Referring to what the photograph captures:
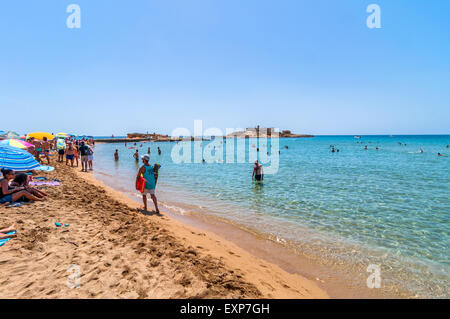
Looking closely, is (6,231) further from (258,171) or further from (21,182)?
(258,171)

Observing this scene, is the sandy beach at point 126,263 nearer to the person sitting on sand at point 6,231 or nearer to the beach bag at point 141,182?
the person sitting on sand at point 6,231

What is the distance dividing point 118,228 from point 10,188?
4.35 meters

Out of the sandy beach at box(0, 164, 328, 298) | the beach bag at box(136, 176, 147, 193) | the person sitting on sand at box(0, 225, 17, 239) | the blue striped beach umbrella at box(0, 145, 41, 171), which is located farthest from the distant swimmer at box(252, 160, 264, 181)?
the person sitting on sand at box(0, 225, 17, 239)

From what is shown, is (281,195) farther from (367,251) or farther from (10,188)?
(10,188)

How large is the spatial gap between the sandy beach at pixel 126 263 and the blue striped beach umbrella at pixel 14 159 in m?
2.93

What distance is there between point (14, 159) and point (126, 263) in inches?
302

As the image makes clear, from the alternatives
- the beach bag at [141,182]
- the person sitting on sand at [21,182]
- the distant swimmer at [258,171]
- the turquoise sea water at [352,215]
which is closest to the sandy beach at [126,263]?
the person sitting on sand at [21,182]

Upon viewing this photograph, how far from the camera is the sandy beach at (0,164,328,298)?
3.15 meters

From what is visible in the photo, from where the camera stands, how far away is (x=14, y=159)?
26.5 ft

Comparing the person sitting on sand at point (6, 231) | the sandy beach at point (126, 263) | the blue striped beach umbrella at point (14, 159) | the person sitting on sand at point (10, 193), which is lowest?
the sandy beach at point (126, 263)

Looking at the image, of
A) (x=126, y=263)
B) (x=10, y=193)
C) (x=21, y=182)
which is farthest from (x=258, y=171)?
(x=10, y=193)

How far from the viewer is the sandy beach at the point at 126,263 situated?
3150 millimetres
